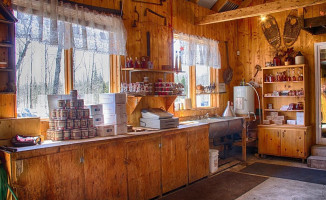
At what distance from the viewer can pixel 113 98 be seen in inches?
148

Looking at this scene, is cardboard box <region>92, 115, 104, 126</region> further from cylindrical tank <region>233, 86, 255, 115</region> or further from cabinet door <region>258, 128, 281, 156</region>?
cabinet door <region>258, 128, 281, 156</region>

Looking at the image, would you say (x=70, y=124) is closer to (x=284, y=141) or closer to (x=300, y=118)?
(x=284, y=141)

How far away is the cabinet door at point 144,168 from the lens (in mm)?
3617

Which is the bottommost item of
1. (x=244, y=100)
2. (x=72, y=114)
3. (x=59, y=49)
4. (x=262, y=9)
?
(x=72, y=114)

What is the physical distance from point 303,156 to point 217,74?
97.8 inches

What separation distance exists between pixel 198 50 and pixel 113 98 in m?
2.73

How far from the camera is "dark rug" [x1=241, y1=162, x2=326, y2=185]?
15.8ft

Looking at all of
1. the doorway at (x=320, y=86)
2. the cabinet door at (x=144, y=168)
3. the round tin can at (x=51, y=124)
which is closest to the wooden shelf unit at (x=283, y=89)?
the doorway at (x=320, y=86)

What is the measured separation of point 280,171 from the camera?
530cm

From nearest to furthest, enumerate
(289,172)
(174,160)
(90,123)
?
1. (90,123)
2. (174,160)
3. (289,172)

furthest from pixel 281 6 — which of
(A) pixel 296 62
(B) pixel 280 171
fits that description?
(B) pixel 280 171

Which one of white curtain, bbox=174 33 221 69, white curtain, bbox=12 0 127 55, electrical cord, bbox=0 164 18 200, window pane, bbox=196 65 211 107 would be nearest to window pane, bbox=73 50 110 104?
white curtain, bbox=12 0 127 55

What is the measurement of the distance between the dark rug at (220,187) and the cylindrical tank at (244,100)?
78.5 inches

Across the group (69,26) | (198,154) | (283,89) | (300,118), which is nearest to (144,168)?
(198,154)
